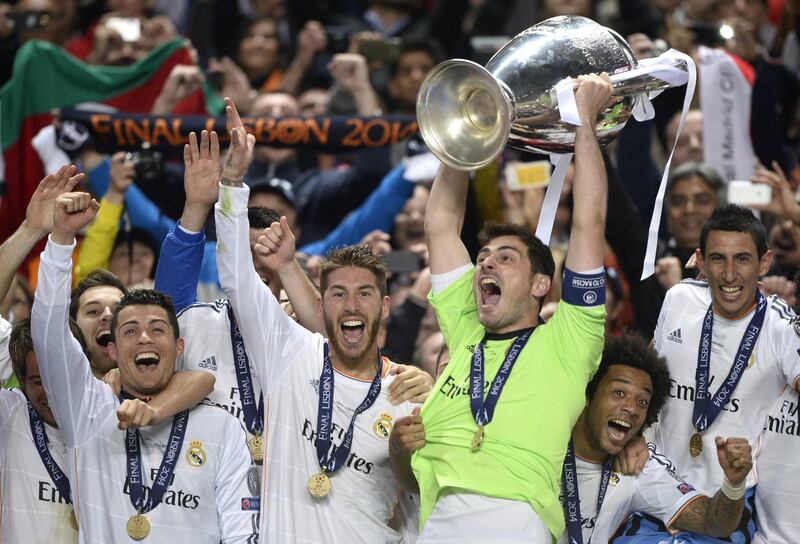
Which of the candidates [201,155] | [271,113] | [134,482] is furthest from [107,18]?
[134,482]

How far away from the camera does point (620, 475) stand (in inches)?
276

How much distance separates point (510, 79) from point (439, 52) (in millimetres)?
5259

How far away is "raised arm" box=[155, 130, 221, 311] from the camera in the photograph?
7.02 m

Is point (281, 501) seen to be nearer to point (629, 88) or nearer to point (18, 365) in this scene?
point (18, 365)

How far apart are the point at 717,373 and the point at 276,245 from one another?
7.13ft

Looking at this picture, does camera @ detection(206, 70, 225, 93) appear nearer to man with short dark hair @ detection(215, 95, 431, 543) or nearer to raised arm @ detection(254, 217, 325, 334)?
raised arm @ detection(254, 217, 325, 334)

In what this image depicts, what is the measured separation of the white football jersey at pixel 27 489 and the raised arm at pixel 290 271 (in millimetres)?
1290

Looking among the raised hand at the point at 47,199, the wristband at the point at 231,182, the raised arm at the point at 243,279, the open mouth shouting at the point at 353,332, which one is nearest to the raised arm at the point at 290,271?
the raised arm at the point at 243,279

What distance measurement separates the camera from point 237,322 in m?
7.05

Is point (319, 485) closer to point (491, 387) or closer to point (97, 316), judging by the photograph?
point (491, 387)

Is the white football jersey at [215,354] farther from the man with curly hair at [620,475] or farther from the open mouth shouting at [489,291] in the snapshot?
the man with curly hair at [620,475]

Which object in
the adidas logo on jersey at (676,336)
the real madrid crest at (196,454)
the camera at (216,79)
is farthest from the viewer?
the camera at (216,79)

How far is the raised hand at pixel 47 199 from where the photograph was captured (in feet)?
22.1

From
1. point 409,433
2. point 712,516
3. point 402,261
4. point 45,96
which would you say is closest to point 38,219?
point 409,433
